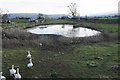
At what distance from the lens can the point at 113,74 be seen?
6.59m

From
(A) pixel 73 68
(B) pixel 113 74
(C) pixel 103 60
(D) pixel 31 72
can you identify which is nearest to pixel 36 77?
(D) pixel 31 72

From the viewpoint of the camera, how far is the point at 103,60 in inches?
335

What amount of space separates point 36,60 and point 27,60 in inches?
22.0

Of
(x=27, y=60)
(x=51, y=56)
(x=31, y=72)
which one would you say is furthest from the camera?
(x=51, y=56)

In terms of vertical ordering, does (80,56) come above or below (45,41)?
below

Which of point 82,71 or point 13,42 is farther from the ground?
point 13,42

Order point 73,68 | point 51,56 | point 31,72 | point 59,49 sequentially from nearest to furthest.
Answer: point 31,72
point 73,68
point 51,56
point 59,49

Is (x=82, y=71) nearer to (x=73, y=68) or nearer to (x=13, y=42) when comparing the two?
(x=73, y=68)

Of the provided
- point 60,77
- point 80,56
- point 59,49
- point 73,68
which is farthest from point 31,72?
point 59,49

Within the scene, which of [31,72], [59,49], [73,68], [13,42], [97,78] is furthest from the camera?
[13,42]

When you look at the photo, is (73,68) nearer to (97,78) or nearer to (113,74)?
(97,78)

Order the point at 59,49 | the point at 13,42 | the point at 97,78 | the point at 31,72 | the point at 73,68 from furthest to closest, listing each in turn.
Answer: the point at 13,42 < the point at 59,49 < the point at 73,68 < the point at 31,72 < the point at 97,78

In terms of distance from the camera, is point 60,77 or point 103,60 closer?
point 60,77

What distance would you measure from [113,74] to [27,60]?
16.6 feet
